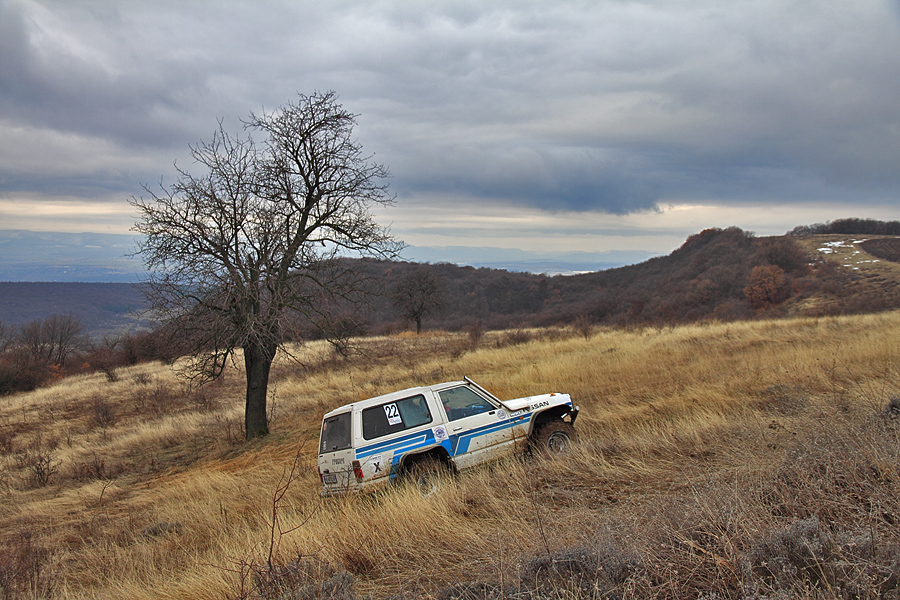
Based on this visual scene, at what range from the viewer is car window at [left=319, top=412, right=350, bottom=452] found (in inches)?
270

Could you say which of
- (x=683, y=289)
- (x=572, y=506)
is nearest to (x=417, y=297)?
(x=683, y=289)

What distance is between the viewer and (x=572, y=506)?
490 centimetres

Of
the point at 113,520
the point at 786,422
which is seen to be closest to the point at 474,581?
the point at 786,422

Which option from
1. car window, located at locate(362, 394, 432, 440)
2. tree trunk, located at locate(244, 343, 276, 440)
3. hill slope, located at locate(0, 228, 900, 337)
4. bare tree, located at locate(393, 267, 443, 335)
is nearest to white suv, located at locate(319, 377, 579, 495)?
car window, located at locate(362, 394, 432, 440)

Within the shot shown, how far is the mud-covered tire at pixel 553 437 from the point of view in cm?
725

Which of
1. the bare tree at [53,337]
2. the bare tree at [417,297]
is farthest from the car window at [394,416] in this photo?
the bare tree at [53,337]

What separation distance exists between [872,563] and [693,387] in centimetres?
851

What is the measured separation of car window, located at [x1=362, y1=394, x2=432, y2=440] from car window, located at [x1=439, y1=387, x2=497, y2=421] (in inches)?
13.5

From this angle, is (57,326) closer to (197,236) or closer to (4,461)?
(4,461)

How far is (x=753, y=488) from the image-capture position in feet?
12.6

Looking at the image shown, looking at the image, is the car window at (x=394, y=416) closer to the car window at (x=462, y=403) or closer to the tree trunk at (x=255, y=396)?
the car window at (x=462, y=403)

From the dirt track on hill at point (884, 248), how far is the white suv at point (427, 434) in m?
Result: 63.1

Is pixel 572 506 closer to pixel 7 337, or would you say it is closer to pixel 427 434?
pixel 427 434

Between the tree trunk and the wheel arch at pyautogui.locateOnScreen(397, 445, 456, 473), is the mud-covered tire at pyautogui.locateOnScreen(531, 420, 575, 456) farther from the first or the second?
the tree trunk
